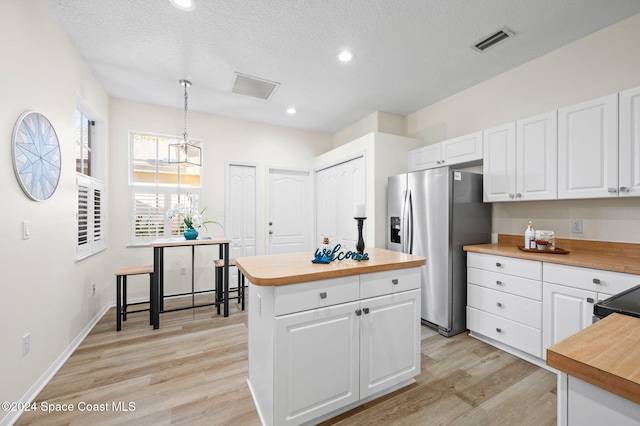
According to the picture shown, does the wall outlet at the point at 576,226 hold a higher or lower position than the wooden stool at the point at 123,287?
higher

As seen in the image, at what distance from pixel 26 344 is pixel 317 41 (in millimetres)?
3196

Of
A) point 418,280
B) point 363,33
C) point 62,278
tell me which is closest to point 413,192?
point 418,280

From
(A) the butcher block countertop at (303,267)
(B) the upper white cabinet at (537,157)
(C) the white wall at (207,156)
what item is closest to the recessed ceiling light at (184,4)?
(C) the white wall at (207,156)

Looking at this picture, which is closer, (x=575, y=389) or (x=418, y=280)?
(x=575, y=389)

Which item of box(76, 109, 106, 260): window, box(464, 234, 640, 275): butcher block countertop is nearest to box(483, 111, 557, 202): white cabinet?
box(464, 234, 640, 275): butcher block countertop

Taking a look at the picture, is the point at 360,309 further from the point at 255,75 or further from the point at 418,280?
the point at 255,75

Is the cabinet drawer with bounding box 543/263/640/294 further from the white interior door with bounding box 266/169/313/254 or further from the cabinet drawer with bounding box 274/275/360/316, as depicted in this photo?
the white interior door with bounding box 266/169/313/254

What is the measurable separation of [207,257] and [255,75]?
108 inches

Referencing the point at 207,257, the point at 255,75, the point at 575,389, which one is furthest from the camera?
the point at 207,257

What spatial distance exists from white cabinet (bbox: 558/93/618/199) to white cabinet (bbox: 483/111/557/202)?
7 cm

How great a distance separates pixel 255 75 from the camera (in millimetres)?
3072

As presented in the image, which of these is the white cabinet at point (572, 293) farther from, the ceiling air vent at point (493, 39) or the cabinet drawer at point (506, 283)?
the ceiling air vent at point (493, 39)

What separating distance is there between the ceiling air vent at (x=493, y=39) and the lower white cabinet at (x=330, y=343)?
219 cm

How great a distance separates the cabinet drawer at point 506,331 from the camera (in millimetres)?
2242
